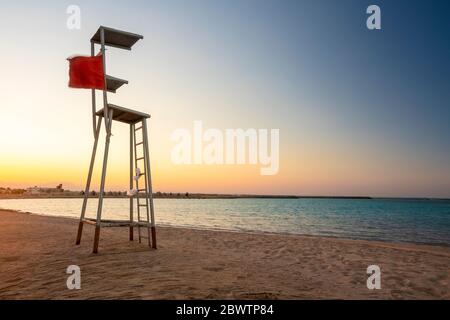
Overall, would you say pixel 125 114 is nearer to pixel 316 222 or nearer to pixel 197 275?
pixel 197 275

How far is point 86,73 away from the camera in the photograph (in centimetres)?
904

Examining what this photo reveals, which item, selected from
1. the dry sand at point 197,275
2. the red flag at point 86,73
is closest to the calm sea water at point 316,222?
the dry sand at point 197,275

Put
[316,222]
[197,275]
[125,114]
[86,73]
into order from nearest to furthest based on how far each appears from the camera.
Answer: [197,275] → [86,73] → [125,114] → [316,222]

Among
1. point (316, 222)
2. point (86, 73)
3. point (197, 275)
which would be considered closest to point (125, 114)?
point (86, 73)

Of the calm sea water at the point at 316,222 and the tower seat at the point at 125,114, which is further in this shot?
the calm sea water at the point at 316,222

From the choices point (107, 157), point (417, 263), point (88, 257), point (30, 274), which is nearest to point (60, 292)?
point (30, 274)

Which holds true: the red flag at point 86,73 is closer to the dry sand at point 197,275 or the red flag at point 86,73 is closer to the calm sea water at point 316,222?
the dry sand at point 197,275

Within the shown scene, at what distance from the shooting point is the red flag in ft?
29.2

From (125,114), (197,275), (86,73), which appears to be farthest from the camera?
(125,114)

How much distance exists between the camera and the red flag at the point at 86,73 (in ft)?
29.2

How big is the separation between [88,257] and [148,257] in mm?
1533

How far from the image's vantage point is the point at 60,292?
571cm

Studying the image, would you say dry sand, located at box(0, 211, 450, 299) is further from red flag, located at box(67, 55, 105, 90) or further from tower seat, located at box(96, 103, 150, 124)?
red flag, located at box(67, 55, 105, 90)
